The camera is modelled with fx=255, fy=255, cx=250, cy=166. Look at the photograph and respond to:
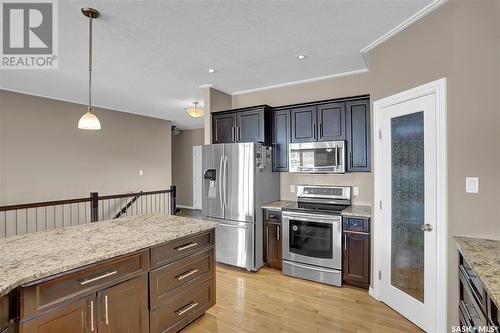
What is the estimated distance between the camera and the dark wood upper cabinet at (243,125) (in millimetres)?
3922

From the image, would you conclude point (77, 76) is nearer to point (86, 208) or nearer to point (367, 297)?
point (86, 208)

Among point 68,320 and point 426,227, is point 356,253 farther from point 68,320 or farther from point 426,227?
point 68,320

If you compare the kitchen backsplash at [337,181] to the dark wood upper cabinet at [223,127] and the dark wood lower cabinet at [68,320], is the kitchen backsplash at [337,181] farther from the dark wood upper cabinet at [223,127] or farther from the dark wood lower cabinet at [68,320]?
the dark wood lower cabinet at [68,320]

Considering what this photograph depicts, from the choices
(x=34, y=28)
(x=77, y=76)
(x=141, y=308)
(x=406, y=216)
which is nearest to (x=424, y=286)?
(x=406, y=216)

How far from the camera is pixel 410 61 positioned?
7.92 ft

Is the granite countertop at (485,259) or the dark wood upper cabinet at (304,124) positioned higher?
the dark wood upper cabinet at (304,124)

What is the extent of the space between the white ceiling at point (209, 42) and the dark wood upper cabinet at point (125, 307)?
86.2 inches

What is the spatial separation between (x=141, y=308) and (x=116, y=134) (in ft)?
17.1

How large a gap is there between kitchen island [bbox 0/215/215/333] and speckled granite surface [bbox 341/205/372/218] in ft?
5.57

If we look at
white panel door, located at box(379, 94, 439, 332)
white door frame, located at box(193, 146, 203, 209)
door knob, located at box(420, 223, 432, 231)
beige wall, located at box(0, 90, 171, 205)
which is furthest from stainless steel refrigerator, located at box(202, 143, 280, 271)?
white door frame, located at box(193, 146, 203, 209)

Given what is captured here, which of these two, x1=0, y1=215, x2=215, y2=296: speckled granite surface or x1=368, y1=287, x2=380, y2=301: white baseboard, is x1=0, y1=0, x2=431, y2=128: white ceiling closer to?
x1=0, y1=215, x2=215, y2=296: speckled granite surface

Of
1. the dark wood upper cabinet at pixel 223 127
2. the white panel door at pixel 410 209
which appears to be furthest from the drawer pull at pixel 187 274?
the dark wood upper cabinet at pixel 223 127

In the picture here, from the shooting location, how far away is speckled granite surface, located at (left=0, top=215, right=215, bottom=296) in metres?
1.36

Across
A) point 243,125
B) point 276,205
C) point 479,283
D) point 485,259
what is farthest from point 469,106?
point 243,125
